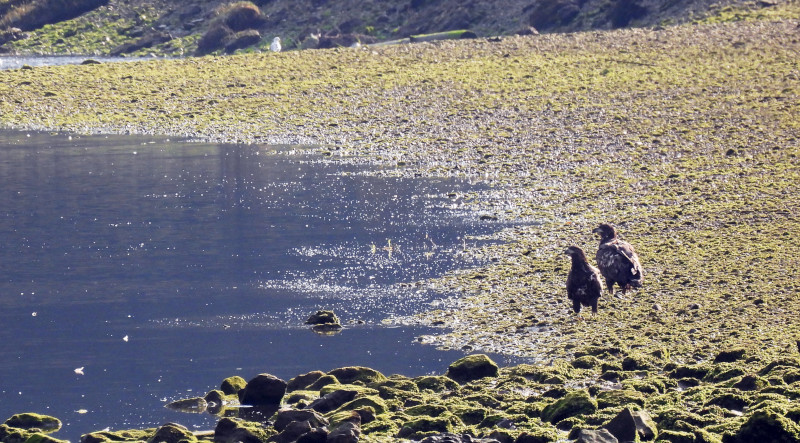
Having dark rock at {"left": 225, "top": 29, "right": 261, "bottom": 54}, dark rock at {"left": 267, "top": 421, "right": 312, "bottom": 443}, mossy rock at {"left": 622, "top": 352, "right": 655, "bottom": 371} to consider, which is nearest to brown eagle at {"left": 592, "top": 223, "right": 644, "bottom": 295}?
mossy rock at {"left": 622, "top": 352, "right": 655, "bottom": 371}

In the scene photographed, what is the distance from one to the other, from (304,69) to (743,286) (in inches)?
1179

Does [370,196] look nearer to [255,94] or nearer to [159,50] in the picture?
[255,94]

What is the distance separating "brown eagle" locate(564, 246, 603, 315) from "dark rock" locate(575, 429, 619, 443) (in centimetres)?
570

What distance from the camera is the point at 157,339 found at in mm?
17500

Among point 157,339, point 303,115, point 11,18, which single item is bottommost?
point 157,339

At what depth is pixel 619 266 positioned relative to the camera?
17.2m

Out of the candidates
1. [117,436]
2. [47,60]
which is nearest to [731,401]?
[117,436]

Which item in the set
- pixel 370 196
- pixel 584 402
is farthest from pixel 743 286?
pixel 370 196

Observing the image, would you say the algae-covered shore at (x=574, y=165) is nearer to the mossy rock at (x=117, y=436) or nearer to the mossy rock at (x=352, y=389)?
the mossy rock at (x=352, y=389)

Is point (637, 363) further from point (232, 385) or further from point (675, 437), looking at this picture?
point (232, 385)

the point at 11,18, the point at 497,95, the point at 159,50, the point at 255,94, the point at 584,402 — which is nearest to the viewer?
the point at 584,402

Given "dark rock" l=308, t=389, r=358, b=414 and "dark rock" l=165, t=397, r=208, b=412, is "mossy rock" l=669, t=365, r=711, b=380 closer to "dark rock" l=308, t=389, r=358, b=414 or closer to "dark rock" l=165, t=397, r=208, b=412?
"dark rock" l=308, t=389, r=358, b=414

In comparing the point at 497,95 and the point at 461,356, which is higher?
the point at 497,95

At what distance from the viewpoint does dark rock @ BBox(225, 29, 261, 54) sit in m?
59.3
